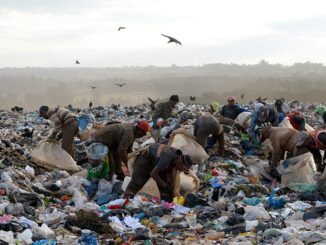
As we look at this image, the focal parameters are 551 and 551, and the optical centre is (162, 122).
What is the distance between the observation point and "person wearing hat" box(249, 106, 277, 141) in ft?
30.0

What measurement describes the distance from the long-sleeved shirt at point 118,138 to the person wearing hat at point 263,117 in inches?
105

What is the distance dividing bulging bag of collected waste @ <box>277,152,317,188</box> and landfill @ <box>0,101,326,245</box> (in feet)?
0.04

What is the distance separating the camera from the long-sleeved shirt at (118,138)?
23.9 ft

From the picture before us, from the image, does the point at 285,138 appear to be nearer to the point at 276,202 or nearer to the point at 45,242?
the point at 276,202

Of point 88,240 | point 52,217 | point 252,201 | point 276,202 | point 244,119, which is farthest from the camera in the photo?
point 244,119

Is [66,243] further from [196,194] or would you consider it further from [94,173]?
[94,173]

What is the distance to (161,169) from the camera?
614cm

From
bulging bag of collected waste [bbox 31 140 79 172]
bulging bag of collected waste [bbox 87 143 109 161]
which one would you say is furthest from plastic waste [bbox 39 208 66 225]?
bulging bag of collected waste [bbox 31 140 79 172]

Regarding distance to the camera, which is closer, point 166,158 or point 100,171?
point 166,158

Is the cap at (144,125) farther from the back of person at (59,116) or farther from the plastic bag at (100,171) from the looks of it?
the back of person at (59,116)

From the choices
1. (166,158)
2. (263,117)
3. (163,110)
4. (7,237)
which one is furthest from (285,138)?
(7,237)

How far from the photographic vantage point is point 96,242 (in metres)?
4.96

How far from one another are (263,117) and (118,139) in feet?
9.20

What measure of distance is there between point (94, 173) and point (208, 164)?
2074mm
